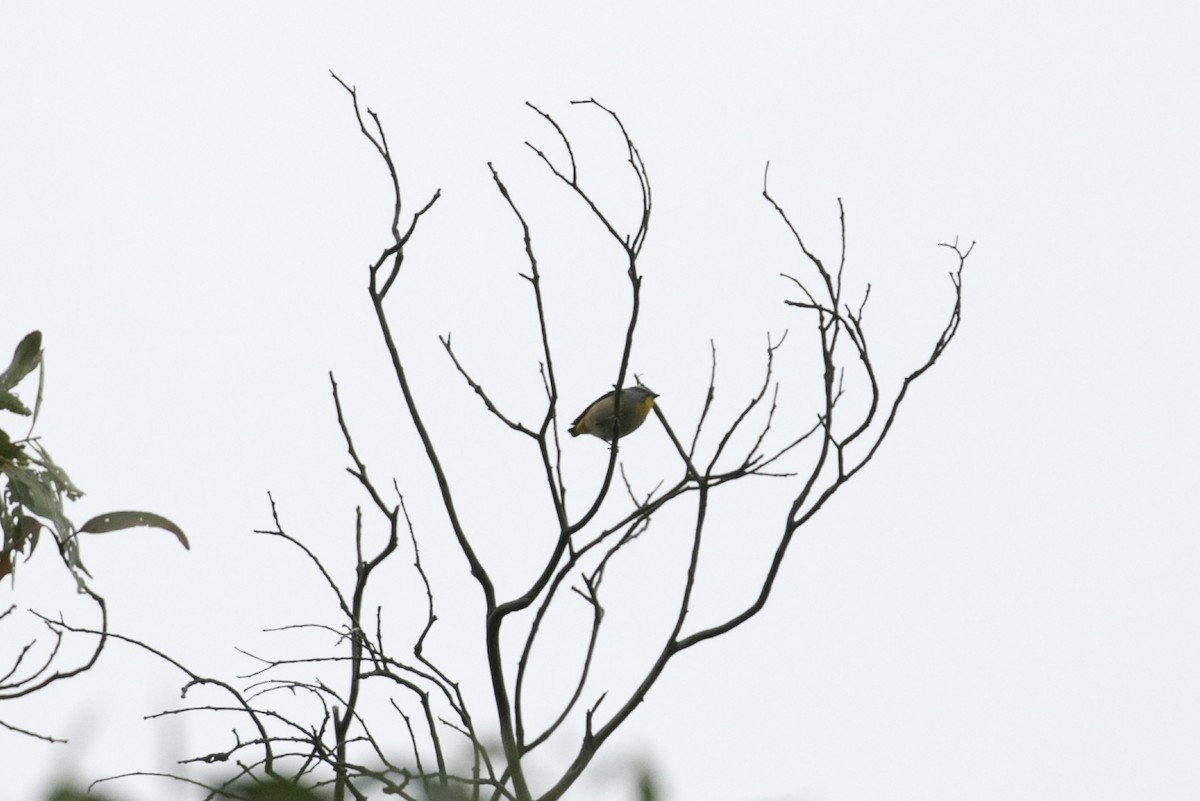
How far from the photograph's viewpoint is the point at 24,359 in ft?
7.82

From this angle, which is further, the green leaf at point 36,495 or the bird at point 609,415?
the bird at point 609,415

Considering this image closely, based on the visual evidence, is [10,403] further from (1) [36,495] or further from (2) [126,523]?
(2) [126,523]

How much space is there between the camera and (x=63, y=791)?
83cm

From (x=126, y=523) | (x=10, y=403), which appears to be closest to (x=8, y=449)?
(x=10, y=403)

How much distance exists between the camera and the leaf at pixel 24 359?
2367 millimetres

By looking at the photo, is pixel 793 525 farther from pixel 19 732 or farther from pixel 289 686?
pixel 19 732

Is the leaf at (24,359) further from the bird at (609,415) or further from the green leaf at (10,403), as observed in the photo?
the bird at (609,415)

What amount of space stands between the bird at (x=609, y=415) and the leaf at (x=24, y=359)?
2.79m

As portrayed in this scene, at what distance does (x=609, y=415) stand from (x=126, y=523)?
12.5 feet

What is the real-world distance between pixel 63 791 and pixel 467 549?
193cm

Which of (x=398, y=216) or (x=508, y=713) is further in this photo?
(x=398, y=216)

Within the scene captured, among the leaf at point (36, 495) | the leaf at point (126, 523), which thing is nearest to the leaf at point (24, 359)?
the leaf at point (36, 495)

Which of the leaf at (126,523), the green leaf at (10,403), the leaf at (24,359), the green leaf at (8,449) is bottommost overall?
the leaf at (126,523)

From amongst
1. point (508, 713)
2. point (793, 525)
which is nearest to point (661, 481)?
point (793, 525)
